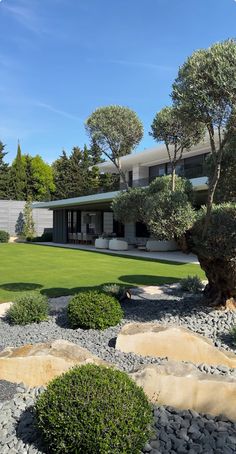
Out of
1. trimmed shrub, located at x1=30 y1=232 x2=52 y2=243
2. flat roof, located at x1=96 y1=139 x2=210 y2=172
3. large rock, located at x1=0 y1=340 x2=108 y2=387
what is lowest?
large rock, located at x1=0 y1=340 x2=108 y2=387

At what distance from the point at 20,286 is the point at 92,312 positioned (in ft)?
15.0

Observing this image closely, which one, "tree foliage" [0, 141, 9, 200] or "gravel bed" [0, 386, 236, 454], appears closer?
"gravel bed" [0, 386, 236, 454]

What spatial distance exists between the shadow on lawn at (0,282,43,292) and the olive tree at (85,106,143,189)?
3.71 meters

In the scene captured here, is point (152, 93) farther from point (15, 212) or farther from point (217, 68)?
point (15, 212)

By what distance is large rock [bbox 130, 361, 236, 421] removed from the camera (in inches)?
136

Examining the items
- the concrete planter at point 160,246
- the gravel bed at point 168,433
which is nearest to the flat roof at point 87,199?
the concrete planter at point 160,246

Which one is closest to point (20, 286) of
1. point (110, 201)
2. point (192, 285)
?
point (192, 285)

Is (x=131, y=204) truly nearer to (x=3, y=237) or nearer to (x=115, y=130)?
(x=115, y=130)

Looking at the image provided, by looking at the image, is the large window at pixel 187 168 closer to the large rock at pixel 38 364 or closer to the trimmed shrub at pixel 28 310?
the trimmed shrub at pixel 28 310

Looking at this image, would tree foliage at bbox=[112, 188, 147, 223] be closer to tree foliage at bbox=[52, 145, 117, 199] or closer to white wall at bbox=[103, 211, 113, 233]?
white wall at bbox=[103, 211, 113, 233]

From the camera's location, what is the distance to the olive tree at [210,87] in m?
5.32

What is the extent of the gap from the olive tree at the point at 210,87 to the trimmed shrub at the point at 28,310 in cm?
376

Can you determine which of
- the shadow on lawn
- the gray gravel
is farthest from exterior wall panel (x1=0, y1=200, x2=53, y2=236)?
the gray gravel

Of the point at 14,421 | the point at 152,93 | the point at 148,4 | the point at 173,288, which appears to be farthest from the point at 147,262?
the point at 14,421
